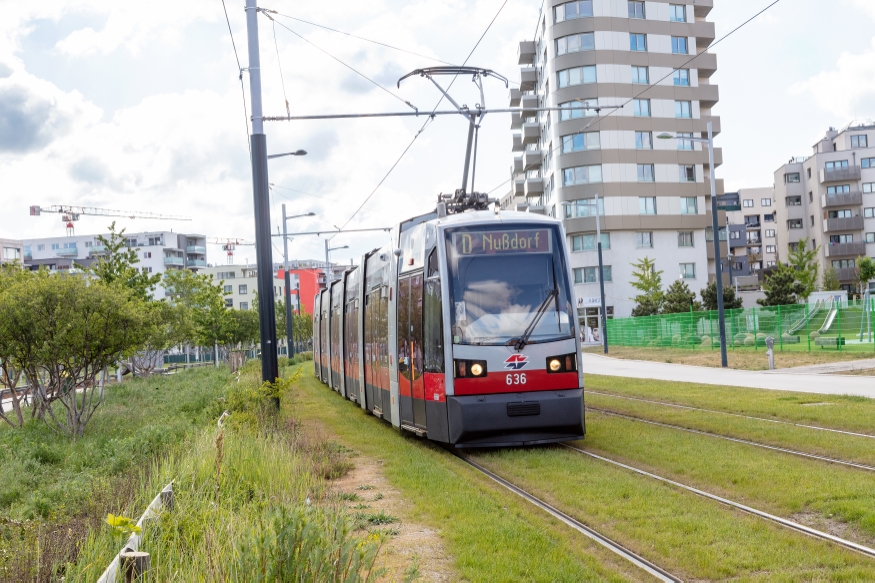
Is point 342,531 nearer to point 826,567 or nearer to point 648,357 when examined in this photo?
point 826,567

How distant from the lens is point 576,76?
2640 inches

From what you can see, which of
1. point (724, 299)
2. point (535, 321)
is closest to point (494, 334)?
point (535, 321)

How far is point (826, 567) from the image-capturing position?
19.7ft

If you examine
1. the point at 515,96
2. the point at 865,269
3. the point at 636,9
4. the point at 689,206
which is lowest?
the point at 865,269

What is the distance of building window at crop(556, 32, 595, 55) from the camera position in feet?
219

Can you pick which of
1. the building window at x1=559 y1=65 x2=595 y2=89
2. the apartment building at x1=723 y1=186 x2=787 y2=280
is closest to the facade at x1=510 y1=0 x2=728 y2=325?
the building window at x1=559 y1=65 x2=595 y2=89

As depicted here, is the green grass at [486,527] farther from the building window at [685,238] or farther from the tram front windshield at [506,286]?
the building window at [685,238]

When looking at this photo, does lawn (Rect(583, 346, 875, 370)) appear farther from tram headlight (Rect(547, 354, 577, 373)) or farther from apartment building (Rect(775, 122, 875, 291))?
apartment building (Rect(775, 122, 875, 291))

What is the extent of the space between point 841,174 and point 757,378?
2856 inches

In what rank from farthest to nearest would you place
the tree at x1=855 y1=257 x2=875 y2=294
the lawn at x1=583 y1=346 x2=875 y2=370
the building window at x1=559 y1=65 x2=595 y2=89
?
1. the tree at x1=855 y1=257 x2=875 y2=294
2. the building window at x1=559 y1=65 x2=595 y2=89
3. the lawn at x1=583 y1=346 x2=875 y2=370

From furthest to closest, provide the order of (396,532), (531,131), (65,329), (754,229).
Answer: (754,229)
(531,131)
(65,329)
(396,532)

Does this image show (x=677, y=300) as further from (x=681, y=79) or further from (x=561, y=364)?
(x=561, y=364)

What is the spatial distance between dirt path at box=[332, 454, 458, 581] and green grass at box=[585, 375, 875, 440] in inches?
242

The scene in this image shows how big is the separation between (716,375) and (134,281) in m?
22.8
